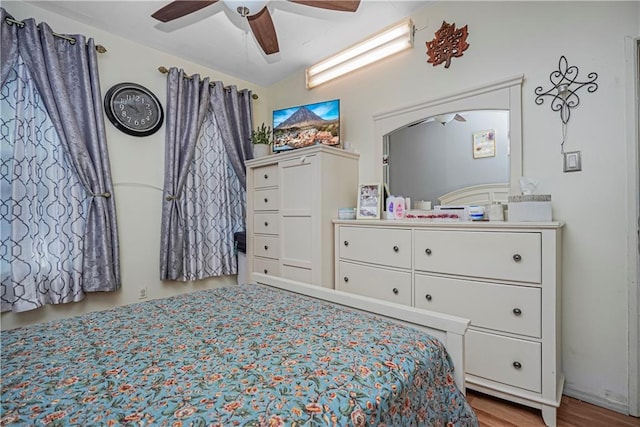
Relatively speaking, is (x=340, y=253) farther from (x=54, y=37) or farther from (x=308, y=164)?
(x=54, y=37)

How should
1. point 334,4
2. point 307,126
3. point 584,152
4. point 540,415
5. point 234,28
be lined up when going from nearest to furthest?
1. point 540,415
2. point 584,152
3. point 334,4
4. point 234,28
5. point 307,126

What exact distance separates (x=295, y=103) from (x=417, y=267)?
2354 mm

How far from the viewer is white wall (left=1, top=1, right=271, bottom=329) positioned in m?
2.50

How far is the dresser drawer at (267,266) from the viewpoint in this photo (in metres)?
2.74

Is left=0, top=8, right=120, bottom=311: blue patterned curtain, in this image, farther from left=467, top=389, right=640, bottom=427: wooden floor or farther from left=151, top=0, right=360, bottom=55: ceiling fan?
left=467, top=389, right=640, bottom=427: wooden floor

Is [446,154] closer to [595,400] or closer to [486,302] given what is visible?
[486,302]

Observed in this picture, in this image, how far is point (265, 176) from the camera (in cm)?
287

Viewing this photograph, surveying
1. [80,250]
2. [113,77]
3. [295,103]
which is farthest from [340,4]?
[80,250]

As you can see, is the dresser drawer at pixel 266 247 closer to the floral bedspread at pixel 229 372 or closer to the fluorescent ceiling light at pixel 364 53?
the floral bedspread at pixel 229 372

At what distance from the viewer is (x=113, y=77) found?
8.39 ft

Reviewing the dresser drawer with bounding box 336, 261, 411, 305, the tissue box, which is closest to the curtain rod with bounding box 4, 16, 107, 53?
the dresser drawer with bounding box 336, 261, 411, 305

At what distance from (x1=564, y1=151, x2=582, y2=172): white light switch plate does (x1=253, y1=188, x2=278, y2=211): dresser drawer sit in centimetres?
214

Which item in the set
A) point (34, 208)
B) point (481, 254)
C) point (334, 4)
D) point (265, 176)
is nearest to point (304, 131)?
point (265, 176)

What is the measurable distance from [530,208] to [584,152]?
53 cm
